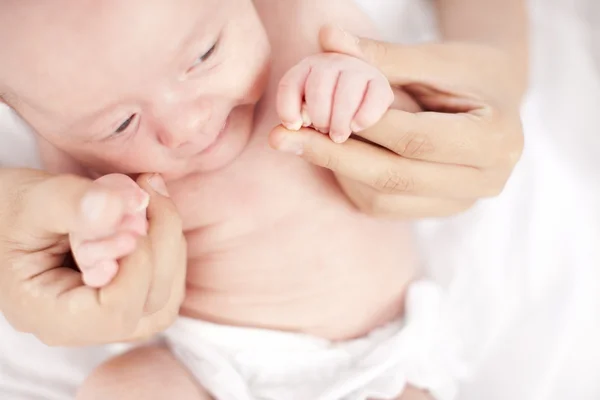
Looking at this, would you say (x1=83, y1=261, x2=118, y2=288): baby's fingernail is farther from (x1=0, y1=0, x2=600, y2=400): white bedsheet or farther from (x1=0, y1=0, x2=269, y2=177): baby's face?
(x1=0, y1=0, x2=600, y2=400): white bedsheet

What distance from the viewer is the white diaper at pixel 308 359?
99 centimetres

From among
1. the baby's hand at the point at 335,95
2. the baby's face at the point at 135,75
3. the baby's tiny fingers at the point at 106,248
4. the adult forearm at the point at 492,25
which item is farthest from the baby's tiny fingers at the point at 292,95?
the adult forearm at the point at 492,25

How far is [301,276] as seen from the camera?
996mm

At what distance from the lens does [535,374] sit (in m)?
1.12

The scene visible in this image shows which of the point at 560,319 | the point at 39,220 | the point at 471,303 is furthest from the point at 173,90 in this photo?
the point at 560,319

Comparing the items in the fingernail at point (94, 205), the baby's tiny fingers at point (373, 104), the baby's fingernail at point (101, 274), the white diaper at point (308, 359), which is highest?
the baby's tiny fingers at point (373, 104)

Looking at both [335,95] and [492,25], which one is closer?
[335,95]

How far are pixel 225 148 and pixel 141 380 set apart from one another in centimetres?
34

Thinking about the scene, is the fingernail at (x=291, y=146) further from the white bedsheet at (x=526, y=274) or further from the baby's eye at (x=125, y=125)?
the white bedsheet at (x=526, y=274)

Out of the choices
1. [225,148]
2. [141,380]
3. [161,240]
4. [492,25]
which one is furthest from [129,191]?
[492,25]

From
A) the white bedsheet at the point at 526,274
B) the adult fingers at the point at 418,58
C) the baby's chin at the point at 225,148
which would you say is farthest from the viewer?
the white bedsheet at the point at 526,274

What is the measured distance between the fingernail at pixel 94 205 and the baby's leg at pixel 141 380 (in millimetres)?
343

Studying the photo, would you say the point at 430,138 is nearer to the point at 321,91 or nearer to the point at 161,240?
the point at 321,91

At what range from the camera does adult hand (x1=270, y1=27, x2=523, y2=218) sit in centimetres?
80
